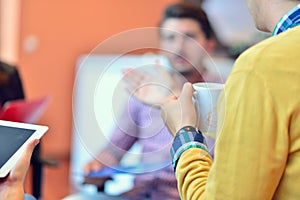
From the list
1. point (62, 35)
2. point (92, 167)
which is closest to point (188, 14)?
point (92, 167)

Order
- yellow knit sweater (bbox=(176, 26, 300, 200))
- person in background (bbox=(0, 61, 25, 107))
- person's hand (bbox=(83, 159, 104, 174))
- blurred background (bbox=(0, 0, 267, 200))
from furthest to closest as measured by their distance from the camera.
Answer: blurred background (bbox=(0, 0, 267, 200))
person in background (bbox=(0, 61, 25, 107))
person's hand (bbox=(83, 159, 104, 174))
yellow knit sweater (bbox=(176, 26, 300, 200))

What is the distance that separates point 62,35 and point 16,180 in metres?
2.74

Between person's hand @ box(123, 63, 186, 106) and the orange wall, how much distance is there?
245 cm

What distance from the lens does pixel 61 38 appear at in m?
3.52

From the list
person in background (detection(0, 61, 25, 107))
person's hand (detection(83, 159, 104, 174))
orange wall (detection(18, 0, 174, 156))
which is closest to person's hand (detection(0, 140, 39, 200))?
person's hand (detection(83, 159, 104, 174))

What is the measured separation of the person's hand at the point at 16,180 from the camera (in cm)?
87

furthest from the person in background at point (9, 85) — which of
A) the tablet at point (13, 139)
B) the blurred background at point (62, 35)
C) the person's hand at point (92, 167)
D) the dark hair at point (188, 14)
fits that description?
the blurred background at point (62, 35)

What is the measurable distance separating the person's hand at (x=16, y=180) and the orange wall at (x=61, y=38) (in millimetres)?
2630

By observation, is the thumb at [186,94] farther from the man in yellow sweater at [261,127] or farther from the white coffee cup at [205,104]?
the man in yellow sweater at [261,127]

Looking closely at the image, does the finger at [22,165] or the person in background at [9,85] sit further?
the person in background at [9,85]

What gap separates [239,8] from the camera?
3.52m

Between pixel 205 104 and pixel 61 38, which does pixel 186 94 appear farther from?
pixel 61 38

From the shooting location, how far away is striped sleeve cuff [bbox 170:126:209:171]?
83cm

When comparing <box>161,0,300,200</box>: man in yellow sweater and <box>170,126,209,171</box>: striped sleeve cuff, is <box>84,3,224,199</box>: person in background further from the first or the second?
<box>161,0,300,200</box>: man in yellow sweater
